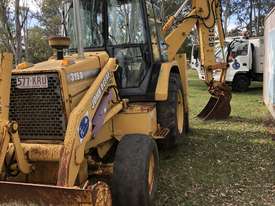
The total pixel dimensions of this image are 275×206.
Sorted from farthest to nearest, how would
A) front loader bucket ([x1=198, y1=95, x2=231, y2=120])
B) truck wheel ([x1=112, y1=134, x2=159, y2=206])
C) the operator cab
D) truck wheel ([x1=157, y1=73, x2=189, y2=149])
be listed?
front loader bucket ([x1=198, y1=95, x2=231, y2=120]) → truck wheel ([x1=157, y1=73, x2=189, y2=149]) → the operator cab → truck wheel ([x1=112, y1=134, x2=159, y2=206])

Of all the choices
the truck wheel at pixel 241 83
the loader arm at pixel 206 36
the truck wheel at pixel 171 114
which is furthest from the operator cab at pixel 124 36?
the truck wheel at pixel 241 83

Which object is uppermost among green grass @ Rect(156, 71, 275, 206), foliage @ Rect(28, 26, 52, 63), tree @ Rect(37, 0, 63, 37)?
tree @ Rect(37, 0, 63, 37)

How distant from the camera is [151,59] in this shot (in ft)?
21.6

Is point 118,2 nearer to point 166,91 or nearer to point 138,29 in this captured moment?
point 138,29

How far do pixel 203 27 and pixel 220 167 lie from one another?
3.85 m

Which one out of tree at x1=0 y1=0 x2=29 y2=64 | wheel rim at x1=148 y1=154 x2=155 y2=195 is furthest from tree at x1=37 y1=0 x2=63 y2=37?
wheel rim at x1=148 y1=154 x2=155 y2=195

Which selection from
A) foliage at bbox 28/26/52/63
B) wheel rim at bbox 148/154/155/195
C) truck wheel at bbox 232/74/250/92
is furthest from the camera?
foliage at bbox 28/26/52/63

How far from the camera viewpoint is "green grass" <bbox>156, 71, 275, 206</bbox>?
217 inches

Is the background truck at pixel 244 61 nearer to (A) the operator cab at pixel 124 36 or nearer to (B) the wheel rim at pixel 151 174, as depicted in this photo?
(A) the operator cab at pixel 124 36

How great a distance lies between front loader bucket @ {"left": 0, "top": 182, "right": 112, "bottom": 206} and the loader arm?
5.05m

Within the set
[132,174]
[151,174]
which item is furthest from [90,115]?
[151,174]

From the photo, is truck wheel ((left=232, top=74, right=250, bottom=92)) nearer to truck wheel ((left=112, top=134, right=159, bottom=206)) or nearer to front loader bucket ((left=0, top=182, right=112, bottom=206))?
truck wheel ((left=112, top=134, right=159, bottom=206))

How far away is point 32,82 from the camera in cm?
441

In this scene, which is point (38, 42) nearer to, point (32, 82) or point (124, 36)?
point (124, 36)
